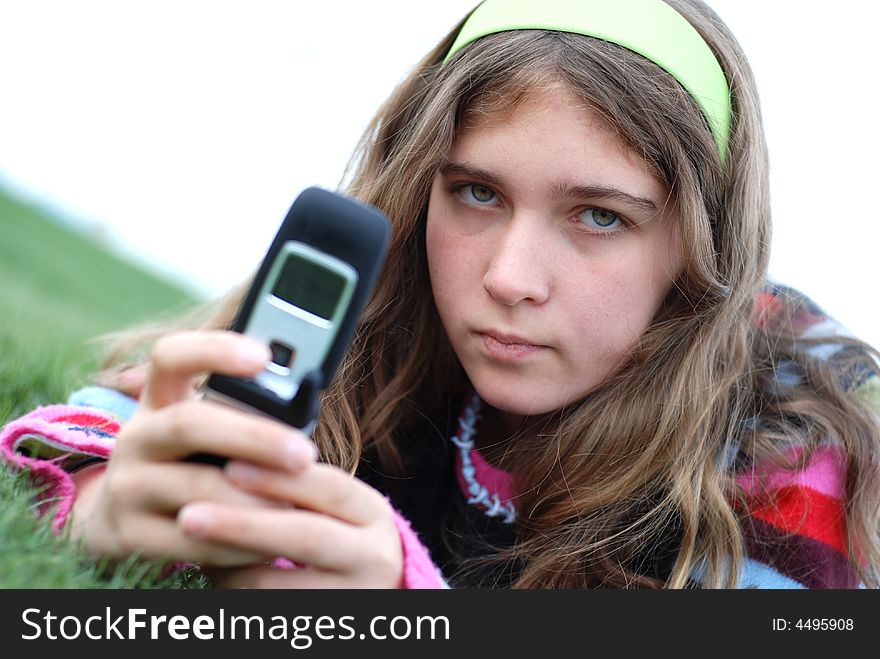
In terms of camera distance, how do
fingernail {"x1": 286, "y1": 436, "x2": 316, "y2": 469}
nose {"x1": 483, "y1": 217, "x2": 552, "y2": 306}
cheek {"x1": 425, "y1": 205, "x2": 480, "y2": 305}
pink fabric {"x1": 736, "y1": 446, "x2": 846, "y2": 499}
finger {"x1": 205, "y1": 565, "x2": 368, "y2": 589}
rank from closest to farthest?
fingernail {"x1": 286, "y1": 436, "x2": 316, "y2": 469}
finger {"x1": 205, "y1": 565, "x2": 368, "y2": 589}
nose {"x1": 483, "y1": 217, "x2": 552, "y2": 306}
cheek {"x1": 425, "y1": 205, "x2": 480, "y2": 305}
pink fabric {"x1": 736, "y1": 446, "x2": 846, "y2": 499}

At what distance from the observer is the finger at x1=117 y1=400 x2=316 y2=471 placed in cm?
87

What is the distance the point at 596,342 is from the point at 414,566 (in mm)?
623

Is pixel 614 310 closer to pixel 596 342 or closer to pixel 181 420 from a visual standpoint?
pixel 596 342

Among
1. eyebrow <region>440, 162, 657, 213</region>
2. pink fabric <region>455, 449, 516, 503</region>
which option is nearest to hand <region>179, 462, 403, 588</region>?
eyebrow <region>440, 162, 657, 213</region>

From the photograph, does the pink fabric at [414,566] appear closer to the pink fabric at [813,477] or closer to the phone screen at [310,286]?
the phone screen at [310,286]

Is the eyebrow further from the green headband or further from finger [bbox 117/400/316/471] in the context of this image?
finger [bbox 117/400/316/471]

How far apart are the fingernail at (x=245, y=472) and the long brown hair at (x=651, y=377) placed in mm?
740

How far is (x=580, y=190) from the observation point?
143cm

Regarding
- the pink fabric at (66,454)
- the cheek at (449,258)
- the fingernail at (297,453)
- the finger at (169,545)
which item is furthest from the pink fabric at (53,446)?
the cheek at (449,258)

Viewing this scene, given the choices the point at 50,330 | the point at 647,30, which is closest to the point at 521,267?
the point at 647,30

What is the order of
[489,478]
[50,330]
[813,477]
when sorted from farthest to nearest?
[50,330] → [489,478] → [813,477]

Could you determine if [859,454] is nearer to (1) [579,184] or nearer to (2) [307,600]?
(1) [579,184]

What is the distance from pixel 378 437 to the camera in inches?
72.5

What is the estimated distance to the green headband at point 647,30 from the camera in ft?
5.11
